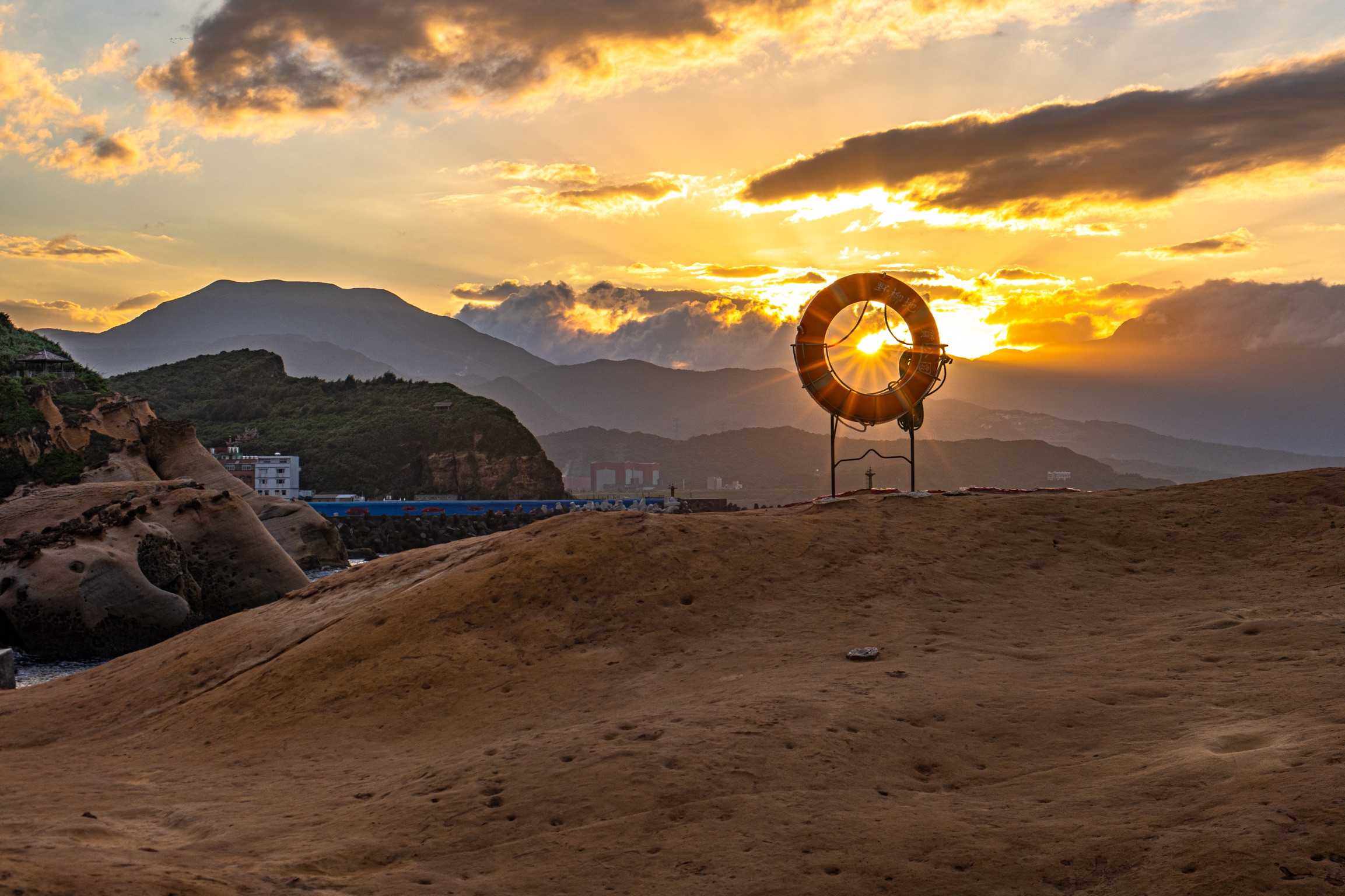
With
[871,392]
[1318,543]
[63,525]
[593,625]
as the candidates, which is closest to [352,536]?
[63,525]

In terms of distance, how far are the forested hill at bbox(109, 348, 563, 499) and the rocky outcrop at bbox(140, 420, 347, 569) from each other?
168ft

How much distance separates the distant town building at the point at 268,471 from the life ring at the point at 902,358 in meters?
81.1

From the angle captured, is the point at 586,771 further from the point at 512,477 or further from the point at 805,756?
the point at 512,477

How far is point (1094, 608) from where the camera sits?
14875 mm

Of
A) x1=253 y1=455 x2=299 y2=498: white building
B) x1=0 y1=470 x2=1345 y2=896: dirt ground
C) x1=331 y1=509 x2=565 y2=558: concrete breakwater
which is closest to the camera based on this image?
x1=0 y1=470 x2=1345 y2=896: dirt ground

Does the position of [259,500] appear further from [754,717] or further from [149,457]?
[754,717]

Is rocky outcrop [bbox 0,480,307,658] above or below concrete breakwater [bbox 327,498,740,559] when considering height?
above

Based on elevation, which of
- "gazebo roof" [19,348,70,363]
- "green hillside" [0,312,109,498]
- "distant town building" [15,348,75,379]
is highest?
"gazebo roof" [19,348,70,363]

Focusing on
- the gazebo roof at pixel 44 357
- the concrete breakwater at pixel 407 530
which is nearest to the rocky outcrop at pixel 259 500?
the concrete breakwater at pixel 407 530

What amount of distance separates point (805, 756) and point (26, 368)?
3798 inches

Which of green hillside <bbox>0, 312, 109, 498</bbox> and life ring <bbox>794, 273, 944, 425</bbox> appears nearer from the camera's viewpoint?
life ring <bbox>794, 273, 944, 425</bbox>

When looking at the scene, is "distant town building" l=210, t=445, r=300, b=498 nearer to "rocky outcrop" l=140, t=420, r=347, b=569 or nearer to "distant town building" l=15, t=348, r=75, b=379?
"distant town building" l=15, t=348, r=75, b=379

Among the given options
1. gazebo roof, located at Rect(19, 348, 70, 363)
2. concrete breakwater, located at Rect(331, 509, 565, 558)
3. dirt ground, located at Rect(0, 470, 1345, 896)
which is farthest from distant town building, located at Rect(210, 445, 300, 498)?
dirt ground, located at Rect(0, 470, 1345, 896)

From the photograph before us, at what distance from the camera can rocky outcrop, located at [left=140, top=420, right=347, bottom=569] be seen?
50562 mm
